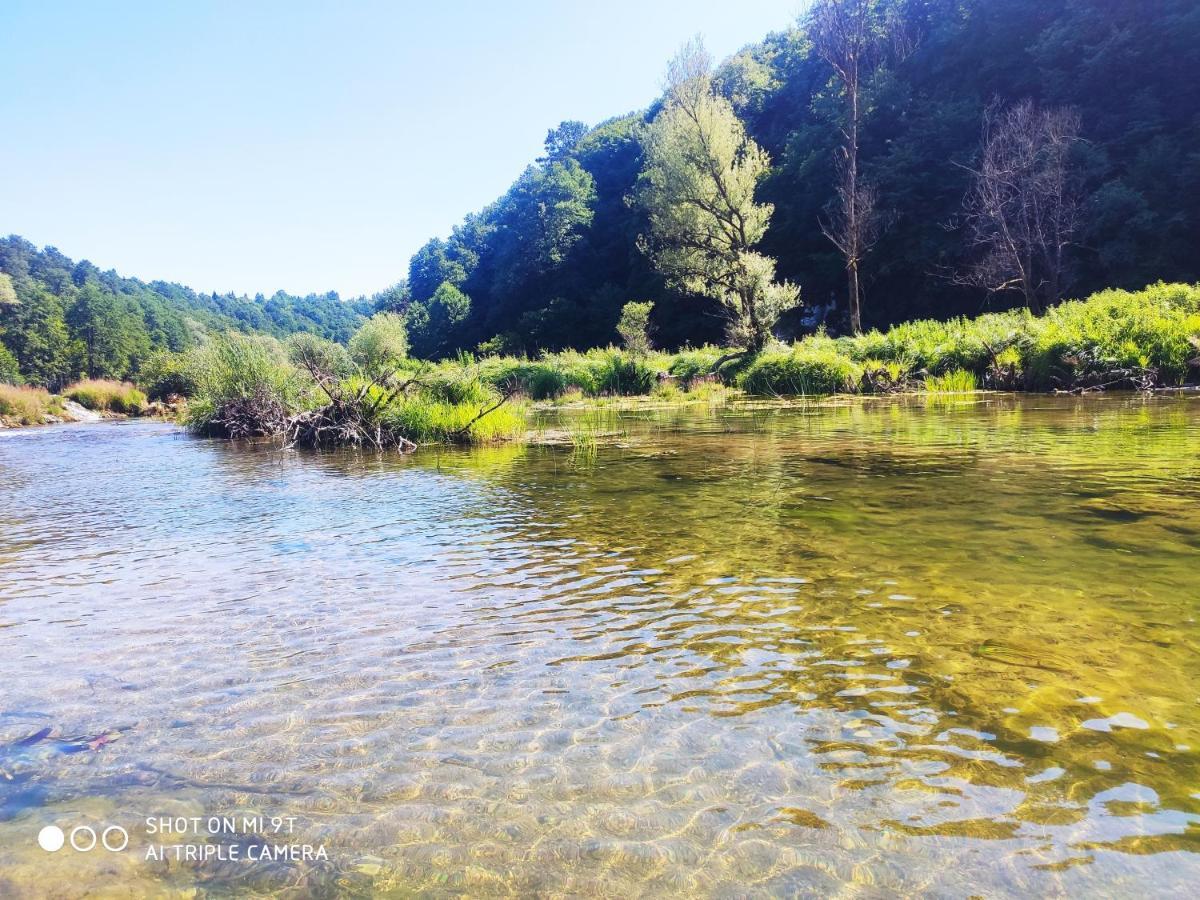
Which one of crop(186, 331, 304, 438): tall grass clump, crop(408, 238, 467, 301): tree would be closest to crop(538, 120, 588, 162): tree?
crop(408, 238, 467, 301): tree

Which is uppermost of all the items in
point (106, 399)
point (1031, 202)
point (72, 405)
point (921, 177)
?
point (921, 177)

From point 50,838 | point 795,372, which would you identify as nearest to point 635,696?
point 50,838

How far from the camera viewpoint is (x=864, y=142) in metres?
48.3

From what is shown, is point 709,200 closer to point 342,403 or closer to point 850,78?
point 850,78

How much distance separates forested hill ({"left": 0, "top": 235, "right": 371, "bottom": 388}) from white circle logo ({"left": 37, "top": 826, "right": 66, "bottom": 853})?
7683 centimetres

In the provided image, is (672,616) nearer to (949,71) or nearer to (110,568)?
(110,568)

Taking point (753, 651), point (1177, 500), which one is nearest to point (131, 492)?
point (753, 651)

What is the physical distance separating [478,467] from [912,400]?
1274 cm

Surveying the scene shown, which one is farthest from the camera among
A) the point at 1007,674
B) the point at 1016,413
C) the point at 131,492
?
the point at 1016,413

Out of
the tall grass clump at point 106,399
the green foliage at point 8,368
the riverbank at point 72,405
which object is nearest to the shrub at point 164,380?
the riverbank at point 72,405

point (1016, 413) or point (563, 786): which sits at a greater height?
point (1016, 413)

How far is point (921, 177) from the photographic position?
4288cm

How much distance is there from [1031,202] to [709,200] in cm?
1543

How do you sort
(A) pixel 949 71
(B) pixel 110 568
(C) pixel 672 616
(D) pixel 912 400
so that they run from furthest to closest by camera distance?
(A) pixel 949 71 → (D) pixel 912 400 → (B) pixel 110 568 → (C) pixel 672 616
